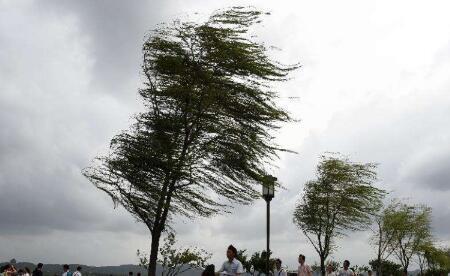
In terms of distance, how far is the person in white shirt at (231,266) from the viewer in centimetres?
1084

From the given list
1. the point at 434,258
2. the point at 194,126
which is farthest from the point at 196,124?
the point at 434,258

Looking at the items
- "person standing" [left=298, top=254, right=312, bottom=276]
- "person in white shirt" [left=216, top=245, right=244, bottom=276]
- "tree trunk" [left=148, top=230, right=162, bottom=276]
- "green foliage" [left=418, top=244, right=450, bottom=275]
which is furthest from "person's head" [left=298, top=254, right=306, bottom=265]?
"green foliage" [left=418, top=244, right=450, bottom=275]

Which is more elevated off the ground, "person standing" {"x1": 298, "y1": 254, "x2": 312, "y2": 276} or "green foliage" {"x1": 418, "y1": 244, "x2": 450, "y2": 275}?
"green foliage" {"x1": 418, "y1": 244, "x2": 450, "y2": 275}

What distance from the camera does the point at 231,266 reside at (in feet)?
35.9

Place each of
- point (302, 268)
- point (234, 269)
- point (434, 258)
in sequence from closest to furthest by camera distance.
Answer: point (234, 269), point (302, 268), point (434, 258)

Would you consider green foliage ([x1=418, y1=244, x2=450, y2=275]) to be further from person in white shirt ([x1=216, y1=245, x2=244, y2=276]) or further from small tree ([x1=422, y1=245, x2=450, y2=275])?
person in white shirt ([x1=216, y1=245, x2=244, y2=276])

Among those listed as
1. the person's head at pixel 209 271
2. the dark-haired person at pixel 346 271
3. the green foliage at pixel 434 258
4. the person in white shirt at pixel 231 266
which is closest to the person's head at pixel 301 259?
the dark-haired person at pixel 346 271

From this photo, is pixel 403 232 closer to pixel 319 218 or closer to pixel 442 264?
pixel 442 264

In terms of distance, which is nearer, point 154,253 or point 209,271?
point 209,271

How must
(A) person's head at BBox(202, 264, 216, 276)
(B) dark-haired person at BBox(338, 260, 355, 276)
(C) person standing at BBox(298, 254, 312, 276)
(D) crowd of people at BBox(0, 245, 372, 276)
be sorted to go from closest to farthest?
1. (A) person's head at BBox(202, 264, 216, 276)
2. (D) crowd of people at BBox(0, 245, 372, 276)
3. (C) person standing at BBox(298, 254, 312, 276)
4. (B) dark-haired person at BBox(338, 260, 355, 276)

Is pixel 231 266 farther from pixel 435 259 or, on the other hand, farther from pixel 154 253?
pixel 435 259

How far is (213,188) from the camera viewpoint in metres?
22.8

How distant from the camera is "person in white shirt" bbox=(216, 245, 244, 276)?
10842 millimetres

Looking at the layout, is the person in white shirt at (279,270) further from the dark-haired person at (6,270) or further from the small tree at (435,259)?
the small tree at (435,259)
